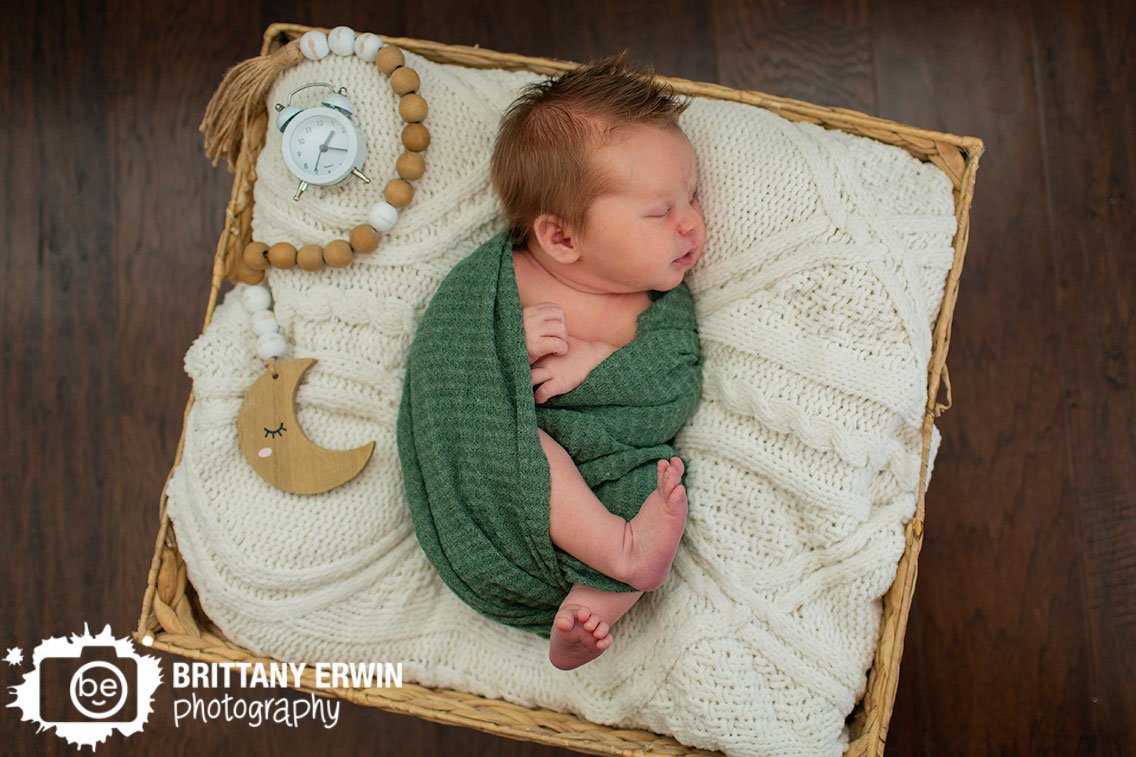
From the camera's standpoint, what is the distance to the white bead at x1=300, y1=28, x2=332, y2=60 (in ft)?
4.74

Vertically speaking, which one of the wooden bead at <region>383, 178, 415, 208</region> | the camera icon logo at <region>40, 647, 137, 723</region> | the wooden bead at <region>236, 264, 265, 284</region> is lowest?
the camera icon logo at <region>40, 647, 137, 723</region>

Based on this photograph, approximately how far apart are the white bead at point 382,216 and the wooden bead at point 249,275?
20 cm

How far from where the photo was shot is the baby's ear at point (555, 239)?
1362 mm

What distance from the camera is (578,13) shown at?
1.87 metres

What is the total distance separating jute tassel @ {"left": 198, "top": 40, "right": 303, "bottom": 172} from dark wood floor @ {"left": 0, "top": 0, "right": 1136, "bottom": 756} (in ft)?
1.25

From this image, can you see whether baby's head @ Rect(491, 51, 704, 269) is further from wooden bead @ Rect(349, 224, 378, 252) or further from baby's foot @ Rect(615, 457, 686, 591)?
baby's foot @ Rect(615, 457, 686, 591)

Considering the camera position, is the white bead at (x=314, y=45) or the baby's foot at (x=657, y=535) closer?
the baby's foot at (x=657, y=535)

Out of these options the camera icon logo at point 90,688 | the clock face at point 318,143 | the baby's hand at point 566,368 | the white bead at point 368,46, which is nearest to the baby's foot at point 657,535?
the baby's hand at point 566,368

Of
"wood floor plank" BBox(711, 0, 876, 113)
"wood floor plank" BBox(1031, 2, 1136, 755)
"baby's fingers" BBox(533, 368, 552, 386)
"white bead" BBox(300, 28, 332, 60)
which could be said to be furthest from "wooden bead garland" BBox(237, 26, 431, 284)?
"wood floor plank" BBox(1031, 2, 1136, 755)

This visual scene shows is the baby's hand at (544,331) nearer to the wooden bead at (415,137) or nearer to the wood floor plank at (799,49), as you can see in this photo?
the wooden bead at (415,137)

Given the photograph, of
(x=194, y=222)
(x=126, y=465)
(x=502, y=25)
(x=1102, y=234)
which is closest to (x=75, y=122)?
(x=194, y=222)

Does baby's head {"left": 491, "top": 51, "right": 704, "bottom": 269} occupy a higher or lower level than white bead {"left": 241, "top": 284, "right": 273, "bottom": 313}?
higher

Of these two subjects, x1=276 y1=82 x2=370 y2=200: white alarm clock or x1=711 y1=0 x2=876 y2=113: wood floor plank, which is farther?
x1=711 y1=0 x2=876 y2=113: wood floor plank

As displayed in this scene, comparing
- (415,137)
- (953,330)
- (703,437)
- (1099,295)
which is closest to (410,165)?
(415,137)
